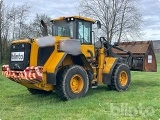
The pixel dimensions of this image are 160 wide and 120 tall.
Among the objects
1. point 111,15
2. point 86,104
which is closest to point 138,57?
point 86,104

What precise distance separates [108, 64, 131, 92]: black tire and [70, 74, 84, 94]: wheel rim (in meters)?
1.81

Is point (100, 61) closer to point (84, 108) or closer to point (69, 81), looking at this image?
point (69, 81)

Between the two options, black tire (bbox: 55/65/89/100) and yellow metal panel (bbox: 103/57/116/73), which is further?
yellow metal panel (bbox: 103/57/116/73)

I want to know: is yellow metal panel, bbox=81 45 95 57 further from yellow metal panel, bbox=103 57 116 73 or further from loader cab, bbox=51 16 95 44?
yellow metal panel, bbox=103 57 116 73

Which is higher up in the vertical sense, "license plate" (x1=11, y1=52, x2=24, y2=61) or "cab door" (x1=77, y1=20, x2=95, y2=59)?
"cab door" (x1=77, y1=20, x2=95, y2=59)

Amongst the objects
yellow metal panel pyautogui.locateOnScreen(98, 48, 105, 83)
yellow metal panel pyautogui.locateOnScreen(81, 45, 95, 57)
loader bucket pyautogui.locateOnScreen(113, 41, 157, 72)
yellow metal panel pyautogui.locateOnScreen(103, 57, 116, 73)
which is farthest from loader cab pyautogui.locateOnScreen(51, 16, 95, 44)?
loader bucket pyautogui.locateOnScreen(113, 41, 157, 72)

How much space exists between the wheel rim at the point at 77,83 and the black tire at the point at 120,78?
181 centimetres

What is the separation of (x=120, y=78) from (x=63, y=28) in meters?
2.87

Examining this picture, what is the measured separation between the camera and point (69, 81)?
27.4ft

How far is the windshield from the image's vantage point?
927cm

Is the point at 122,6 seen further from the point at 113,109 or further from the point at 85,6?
the point at 113,109

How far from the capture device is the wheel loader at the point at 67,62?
807 centimetres

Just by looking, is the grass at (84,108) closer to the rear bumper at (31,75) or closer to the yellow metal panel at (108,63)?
the rear bumper at (31,75)

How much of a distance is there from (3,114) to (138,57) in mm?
6512
